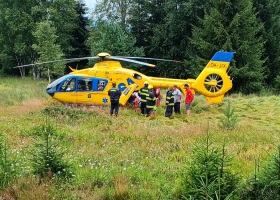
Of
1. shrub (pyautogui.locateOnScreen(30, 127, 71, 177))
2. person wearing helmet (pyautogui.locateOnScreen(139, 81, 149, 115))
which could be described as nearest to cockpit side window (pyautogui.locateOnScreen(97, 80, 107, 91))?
person wearing helmet (pyautogui.locateOnScreen(139, 81, 149, 115))

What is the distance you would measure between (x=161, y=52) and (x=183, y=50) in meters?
3.07

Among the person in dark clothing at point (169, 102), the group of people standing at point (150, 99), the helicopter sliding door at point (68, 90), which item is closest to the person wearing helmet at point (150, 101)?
the group of people standing at point (150, 99)

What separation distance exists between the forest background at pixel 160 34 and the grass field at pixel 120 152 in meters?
13.3

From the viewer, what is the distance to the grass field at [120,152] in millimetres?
4004

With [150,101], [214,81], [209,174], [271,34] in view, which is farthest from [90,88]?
[271,34]

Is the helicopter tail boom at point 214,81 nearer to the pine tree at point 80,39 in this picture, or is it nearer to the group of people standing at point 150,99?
the group of people standing at point 150,99

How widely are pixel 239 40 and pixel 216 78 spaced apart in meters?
12.1

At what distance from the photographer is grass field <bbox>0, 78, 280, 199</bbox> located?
4004 mm

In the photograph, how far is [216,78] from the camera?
12.9 metres

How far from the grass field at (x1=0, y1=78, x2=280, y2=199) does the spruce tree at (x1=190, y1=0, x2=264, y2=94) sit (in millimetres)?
11867

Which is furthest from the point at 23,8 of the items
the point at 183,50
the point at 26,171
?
the point at 26,171

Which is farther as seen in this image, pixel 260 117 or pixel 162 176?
pixel 260 117

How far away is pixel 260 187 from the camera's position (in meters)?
3.47

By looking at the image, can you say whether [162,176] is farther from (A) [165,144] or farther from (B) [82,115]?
(B) [82,115]
